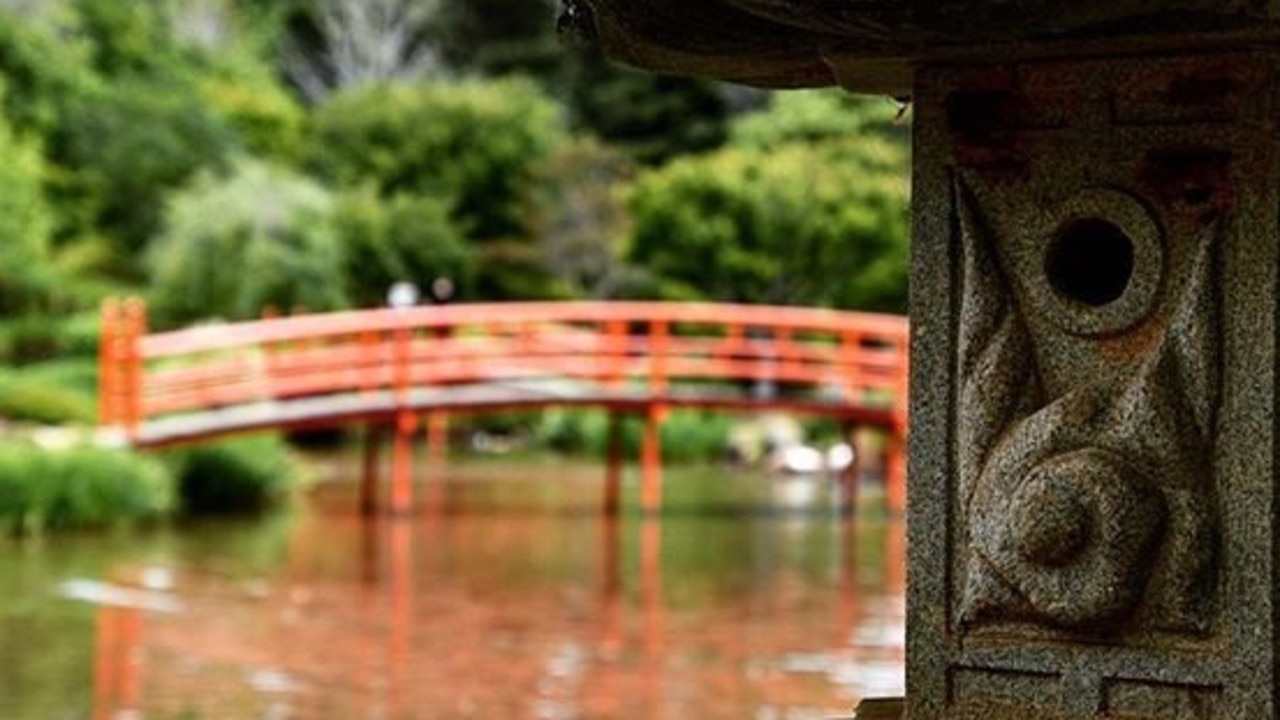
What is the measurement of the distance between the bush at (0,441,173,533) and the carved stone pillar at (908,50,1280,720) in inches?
455

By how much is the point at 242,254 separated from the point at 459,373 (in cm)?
847

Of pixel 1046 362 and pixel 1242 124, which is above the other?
pixel 1242 124

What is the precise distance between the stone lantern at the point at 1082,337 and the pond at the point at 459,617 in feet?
14.3

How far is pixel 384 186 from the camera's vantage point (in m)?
30.0

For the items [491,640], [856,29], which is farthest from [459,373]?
[856,29]

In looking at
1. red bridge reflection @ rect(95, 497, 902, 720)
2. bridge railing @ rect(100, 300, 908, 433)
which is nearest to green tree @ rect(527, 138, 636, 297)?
bridge railing @ rect(100, 300, 908, 433)

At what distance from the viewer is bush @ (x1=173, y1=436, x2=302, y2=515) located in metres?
17.7

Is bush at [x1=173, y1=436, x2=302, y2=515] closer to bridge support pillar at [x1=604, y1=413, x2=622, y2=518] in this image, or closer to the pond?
the pond

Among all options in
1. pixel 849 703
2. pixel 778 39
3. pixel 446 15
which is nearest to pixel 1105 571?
pixel 778 39

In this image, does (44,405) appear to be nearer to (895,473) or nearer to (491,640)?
(895,473)

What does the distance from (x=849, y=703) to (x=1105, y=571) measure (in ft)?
15.9

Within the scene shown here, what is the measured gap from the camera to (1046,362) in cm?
392

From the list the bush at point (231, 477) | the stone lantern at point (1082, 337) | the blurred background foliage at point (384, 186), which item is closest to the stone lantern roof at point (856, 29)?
the stone lantern at point (1082, 337)

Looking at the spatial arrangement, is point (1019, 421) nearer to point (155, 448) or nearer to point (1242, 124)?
point (1242, 124)
